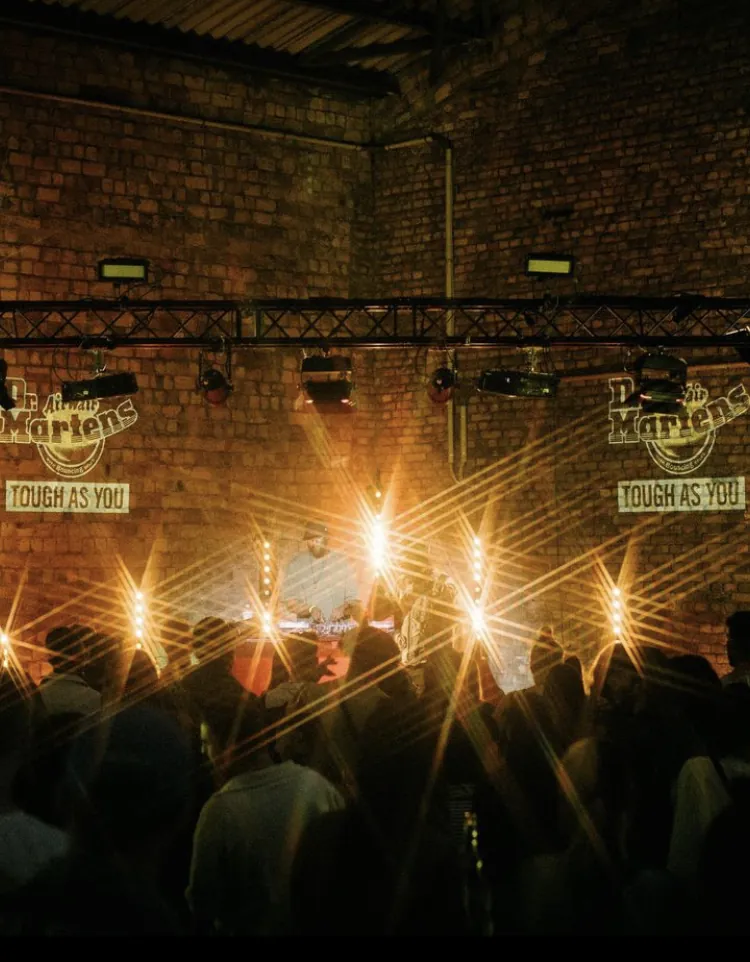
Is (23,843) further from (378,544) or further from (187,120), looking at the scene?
(187,120)

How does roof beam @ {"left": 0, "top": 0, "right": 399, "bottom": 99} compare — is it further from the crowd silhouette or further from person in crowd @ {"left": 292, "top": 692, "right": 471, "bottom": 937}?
person in crowd @ {"left": 292, "top": 692, "right": 471, "bottom": 937}

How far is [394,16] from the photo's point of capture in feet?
35.1

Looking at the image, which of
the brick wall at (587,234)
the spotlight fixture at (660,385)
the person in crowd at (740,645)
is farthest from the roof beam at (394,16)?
the person in crowd at (740,645)

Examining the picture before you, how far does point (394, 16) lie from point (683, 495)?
207 inches

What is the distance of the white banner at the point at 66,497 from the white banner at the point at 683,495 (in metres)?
4.69

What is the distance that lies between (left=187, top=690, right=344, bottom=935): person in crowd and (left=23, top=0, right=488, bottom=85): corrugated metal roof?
29.7 ft

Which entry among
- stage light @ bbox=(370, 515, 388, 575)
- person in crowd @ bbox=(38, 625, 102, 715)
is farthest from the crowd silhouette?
stage light @ bbox=(370, 515, 388, 575)

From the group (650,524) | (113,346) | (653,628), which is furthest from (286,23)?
(653,628)

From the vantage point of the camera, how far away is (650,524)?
10516 millimetres

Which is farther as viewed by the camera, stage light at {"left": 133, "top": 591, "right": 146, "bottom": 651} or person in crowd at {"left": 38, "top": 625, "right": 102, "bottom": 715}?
stage light at {"left": 133, "top": 591, "right": 146, "bottom": 651}

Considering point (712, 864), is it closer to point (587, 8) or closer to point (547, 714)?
point (547, 714)

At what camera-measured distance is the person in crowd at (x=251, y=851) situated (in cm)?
278

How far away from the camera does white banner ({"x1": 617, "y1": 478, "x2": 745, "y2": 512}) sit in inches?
402

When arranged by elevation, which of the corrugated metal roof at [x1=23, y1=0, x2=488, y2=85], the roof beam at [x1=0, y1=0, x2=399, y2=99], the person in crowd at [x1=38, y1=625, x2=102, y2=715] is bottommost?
the person in crowd at [x1=38, y1=625, x2=102, y2=715]
